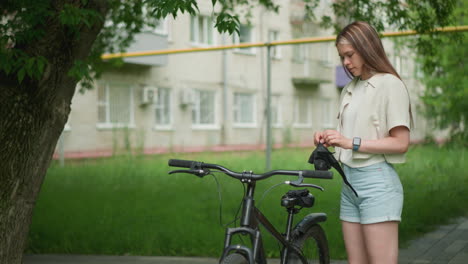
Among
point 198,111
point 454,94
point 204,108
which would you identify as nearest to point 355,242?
point 454,94

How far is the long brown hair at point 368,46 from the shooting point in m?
3.16

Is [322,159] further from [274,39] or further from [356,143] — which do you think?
[274,39]

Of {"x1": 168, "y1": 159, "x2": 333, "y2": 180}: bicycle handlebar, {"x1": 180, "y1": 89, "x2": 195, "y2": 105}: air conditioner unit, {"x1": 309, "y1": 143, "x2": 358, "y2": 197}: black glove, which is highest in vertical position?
{"x1": 180, "y1": 89, "x2": 195, "y2": 105}: air conditioner unit

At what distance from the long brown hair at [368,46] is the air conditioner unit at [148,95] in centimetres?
2304

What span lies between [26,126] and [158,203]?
14.1ft

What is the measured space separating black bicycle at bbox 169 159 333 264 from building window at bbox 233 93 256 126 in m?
25.0

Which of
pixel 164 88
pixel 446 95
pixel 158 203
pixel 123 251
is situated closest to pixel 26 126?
pixel 123 251

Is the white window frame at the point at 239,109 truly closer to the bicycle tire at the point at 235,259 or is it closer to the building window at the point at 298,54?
the building window at the point at 298,54

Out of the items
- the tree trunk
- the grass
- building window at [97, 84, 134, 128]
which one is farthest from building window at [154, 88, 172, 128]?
the tree trunk

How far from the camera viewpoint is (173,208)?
9.09m

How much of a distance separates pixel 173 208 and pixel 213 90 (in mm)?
20106

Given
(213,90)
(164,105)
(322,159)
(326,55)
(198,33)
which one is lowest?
(322,159)

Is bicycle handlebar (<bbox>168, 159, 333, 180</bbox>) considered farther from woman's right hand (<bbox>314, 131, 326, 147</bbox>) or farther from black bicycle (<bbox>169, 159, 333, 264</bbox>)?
woman's right hand (<bbox>314, 131, 326, 147</bbox>)

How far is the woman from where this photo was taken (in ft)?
10.3
